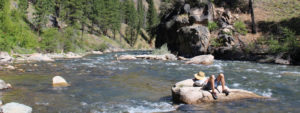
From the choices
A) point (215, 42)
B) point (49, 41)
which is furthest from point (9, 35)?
point (215, 42)

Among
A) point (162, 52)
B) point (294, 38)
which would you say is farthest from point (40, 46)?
point (294, 38)

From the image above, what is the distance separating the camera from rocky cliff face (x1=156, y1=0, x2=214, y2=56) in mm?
30484

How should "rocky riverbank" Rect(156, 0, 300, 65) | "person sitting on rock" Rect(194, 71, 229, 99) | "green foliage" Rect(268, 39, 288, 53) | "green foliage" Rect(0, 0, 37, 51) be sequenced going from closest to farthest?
1. "person sitting on rock" Rect(194, 71, 229, 99)
2. "green foliage" Rect(268, 39, 288, 53)
3. "rocky riverbank" Rect(156, 0, 300, 65)
4. "green foliage" Rect(0, 0, 37, 51)

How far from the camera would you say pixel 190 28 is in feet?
104

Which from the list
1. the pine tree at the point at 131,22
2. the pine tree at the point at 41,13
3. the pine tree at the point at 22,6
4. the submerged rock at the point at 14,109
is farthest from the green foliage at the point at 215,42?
the pine tree at the point at 131,22

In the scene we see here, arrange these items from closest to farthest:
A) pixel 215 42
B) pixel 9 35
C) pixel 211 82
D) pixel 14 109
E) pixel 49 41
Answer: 1. pixel 14 109
2. pixel 211 82
3. pixel 9 35
4. pixel 215 42
5. pixel 49 41

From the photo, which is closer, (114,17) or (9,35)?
(9,35)

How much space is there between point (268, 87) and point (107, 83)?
8330 mm

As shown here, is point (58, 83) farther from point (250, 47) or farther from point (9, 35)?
point (250, 47)

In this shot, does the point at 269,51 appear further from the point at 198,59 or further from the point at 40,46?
the point at 40,46

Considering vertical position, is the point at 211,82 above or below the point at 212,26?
below

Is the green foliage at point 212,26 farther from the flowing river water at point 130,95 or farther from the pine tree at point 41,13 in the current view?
the pine tree at point 41,13

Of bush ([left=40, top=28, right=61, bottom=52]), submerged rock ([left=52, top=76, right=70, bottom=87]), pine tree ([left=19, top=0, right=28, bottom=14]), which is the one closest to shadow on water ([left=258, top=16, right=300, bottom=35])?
submerged rock ([left=52, top=76, right=70, bottom=87])

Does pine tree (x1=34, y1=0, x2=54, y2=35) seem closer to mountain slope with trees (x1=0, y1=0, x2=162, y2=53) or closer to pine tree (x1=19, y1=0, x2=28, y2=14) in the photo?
mountain slope with trees (x1=0, y1=0, x2=162, y2=53)
